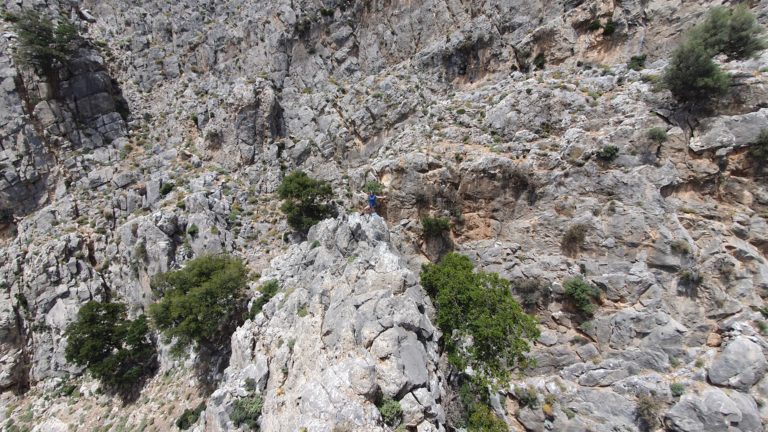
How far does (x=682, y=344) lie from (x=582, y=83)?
2133cm

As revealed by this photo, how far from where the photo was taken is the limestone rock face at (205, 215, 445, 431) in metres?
13.1

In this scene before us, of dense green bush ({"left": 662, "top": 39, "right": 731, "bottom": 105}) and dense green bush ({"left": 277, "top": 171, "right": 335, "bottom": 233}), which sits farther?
dense green bush ({"left": 277, "top": 171, "right": 335, "bottom": 233})

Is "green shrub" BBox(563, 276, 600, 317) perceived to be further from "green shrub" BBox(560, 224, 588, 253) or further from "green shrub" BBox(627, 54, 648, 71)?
"green shrub" BBox(627, 54, 648, 71)

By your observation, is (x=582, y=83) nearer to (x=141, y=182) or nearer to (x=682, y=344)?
(x=682, y=344)

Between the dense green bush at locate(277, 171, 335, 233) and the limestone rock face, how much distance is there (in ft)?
21.0

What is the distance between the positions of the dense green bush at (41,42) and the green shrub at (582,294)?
5854 centimetres

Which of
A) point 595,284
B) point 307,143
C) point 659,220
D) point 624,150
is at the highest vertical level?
point 307,143

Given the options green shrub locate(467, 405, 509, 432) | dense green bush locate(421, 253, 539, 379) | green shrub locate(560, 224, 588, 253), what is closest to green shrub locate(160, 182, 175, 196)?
dense green bush locate(421, 253, 539, 379)

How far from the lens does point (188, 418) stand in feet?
63.8

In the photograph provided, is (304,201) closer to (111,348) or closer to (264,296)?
(264,296)

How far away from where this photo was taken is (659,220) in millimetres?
19516

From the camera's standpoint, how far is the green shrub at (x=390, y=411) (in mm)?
12609

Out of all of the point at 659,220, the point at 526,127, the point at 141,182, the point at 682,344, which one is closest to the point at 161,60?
the point at 141,182

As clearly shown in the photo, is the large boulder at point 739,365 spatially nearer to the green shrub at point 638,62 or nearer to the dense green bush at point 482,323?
the dense green bush at point 482,323
